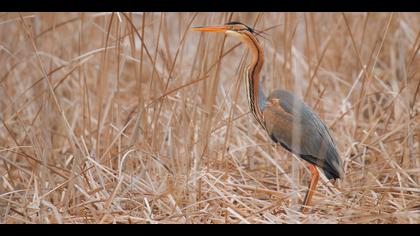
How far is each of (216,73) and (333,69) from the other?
1.47 meters

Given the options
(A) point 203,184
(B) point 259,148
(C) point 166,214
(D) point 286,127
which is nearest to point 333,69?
(B) point 259,148

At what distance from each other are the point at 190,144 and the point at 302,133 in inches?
18.6

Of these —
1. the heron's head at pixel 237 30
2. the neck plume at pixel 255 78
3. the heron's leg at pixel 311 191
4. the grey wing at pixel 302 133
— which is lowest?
the heron's leg at pixel 311 191

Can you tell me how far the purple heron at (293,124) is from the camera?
8.98ft

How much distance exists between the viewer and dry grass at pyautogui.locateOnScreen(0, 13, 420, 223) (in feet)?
8.20

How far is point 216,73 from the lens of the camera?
9.22ft

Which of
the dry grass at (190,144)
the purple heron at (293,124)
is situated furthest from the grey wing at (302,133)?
the dry grass at (190,144)

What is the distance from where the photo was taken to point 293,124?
2.79 metres

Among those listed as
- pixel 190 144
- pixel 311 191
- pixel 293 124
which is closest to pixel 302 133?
pixel 293 124

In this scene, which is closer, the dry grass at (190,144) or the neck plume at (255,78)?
the dry grass at (190,144)

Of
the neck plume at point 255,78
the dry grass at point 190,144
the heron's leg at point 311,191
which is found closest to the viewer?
the dry grass at point 190,144

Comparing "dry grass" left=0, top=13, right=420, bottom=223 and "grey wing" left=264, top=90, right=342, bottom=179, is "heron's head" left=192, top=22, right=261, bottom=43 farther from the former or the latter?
"grey wing" left=264, top=90, right=342, bottom=179

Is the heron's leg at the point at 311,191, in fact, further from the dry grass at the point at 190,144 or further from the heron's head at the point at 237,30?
the heron's head at the point at 237,30

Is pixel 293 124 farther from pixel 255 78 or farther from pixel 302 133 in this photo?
pixel 255 78
